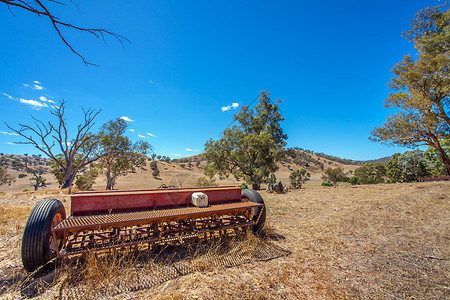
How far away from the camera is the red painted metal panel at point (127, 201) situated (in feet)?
11.1

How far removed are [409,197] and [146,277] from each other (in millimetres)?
12201

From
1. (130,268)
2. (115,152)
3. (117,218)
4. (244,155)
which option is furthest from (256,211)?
(115,152)

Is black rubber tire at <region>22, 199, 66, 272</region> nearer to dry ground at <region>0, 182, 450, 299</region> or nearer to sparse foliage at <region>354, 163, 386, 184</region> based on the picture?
dry ground at <region>0, 182, 450, 299</region>

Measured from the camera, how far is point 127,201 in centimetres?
367

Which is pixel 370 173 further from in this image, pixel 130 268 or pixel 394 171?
pixel 130 268

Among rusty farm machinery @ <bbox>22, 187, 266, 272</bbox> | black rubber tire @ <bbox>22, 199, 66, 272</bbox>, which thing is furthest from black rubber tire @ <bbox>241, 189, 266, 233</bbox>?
black rubber tire @ <bbox>22, 199, 66, 272</bbox>

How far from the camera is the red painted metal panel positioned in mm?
3373

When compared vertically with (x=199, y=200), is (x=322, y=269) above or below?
below

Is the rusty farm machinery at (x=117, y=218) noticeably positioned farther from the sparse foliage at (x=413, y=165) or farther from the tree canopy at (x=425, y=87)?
the sparse foliage at (x=413, y=165)

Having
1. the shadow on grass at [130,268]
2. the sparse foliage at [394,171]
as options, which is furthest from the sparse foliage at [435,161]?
the shadow on grass at [130,268]

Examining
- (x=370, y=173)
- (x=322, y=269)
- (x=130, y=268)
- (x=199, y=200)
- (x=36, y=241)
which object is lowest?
(x=322, y=269)

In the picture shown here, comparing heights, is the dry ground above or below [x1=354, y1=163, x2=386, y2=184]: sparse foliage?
below

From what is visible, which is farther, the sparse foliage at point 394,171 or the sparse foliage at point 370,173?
the sparse foliage at point 370,173

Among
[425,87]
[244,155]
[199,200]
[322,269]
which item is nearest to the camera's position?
[322,269]
